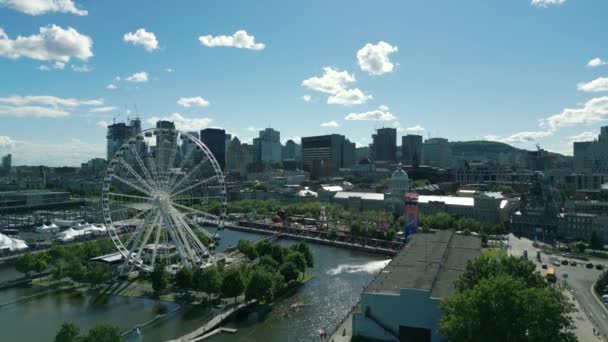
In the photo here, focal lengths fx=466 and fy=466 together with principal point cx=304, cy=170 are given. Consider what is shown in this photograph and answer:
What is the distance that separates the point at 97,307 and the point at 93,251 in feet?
40.0

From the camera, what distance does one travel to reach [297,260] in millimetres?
41844

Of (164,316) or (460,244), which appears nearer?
(164,316)

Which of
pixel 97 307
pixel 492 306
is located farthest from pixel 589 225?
pixel 97 307

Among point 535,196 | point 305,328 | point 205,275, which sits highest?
point 535,196

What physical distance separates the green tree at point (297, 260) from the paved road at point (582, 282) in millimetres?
21806

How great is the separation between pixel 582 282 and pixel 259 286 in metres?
28.2

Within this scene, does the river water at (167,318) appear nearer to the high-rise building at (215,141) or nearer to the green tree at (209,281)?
the green tree at (209,281)

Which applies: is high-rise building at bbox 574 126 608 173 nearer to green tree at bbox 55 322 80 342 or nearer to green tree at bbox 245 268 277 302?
green tree at bbox 245 268 277 302

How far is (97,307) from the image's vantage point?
3581cm

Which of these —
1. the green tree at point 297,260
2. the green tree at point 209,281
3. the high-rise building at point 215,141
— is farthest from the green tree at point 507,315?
the high-rise building at point 215,141

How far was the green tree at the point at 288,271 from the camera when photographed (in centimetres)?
3941

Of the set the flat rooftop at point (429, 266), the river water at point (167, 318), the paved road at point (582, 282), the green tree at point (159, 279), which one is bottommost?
the river water at point (167, 318)

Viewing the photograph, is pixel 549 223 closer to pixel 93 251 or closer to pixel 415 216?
pixel 415 216

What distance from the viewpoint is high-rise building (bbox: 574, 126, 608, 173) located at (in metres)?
146
